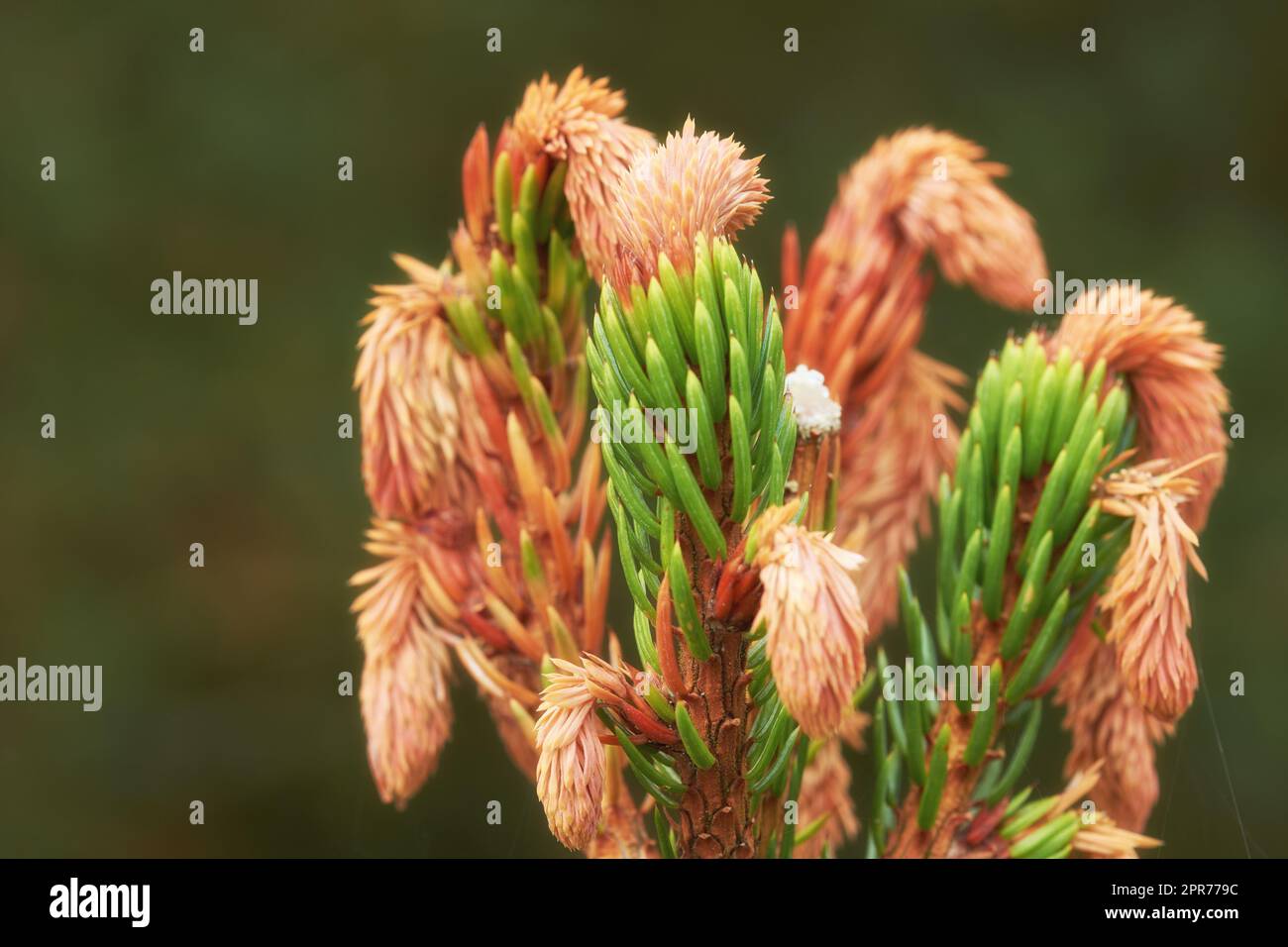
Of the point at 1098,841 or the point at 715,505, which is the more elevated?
the point at 715,505

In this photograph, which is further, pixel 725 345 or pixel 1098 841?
pixel 1098 841

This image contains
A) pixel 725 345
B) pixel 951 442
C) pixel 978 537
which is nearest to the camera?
pixel 725 345

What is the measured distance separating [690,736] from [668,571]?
2.3 inches

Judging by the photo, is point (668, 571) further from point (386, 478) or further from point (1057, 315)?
point (1057, 315)

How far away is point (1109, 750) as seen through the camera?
0.53 m

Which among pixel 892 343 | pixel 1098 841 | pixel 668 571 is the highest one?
pixel 892 343

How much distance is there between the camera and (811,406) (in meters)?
0.46

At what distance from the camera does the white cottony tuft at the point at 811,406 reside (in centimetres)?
46

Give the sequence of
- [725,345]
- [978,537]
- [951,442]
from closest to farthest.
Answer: [725,345], [978,537], [951,442]

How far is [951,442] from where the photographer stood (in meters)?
0.60

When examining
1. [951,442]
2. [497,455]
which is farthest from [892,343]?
[497,455]

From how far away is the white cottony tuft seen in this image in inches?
18.2

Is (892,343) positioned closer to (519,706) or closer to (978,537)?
(978,537)

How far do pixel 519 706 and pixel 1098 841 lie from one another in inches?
9.6
